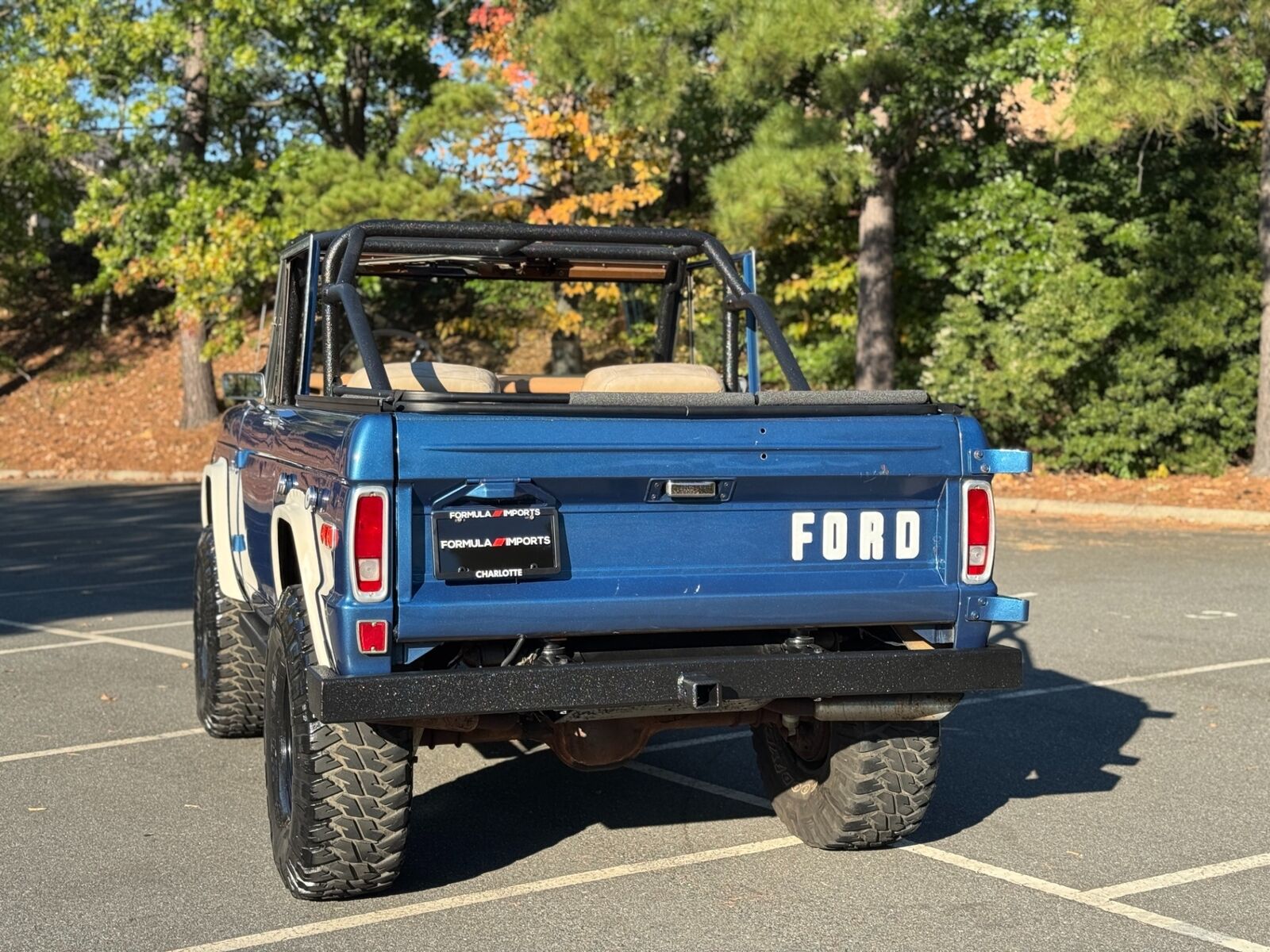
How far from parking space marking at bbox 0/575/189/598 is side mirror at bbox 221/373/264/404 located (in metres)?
5.79

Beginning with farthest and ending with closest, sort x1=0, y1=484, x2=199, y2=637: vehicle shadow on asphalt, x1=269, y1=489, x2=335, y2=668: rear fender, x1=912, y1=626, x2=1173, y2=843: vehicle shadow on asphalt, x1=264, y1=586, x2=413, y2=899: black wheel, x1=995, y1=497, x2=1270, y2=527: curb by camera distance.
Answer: x1=995, y1=497, x2=1270, y2=527: curb → x1=0, y1=484, x2=199, y2=637: vehicle shadow on asphalt → x1=912, y1=626, x2=1173, y2=843: vehicle shadow on asphalt → x1=264, y1=586, x2=413, y2=899: black wheel → x1=269, y1=489, x2=335, y2=668: rear fender

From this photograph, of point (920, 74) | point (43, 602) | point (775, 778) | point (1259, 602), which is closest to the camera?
point (775, 778)

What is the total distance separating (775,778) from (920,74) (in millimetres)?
14909

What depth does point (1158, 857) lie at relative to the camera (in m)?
5.61

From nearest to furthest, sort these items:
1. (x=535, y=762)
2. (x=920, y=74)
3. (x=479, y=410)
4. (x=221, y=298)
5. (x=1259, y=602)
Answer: (x=479, y=410), (x=535, y=762), (x=1259, y=602), (x=920, y=74), (x=221, y=298)

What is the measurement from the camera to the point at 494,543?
4750 mm

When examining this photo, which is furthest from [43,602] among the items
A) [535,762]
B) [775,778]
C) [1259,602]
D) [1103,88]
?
[1103,88]

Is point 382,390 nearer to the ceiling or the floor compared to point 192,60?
nearer to the floor

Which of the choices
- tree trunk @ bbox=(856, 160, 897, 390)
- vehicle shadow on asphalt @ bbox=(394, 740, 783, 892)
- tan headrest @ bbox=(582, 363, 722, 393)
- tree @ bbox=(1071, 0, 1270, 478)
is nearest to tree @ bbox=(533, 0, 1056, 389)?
tree trunk @ bbox=(856, 160, 897, 390)

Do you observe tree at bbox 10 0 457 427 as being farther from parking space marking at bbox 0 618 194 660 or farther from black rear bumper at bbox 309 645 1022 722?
black rear bumper at bbox 309 645 1022 722

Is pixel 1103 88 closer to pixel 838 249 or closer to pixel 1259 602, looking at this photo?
pixel 838 249

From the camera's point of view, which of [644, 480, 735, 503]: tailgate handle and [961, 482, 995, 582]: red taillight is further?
[961, 482, 995, 582]: red taillight

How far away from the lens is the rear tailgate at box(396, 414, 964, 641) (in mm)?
4727

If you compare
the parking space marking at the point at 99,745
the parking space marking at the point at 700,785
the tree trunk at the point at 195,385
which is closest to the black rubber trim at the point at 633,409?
the parking space marking at the point at 700,785
